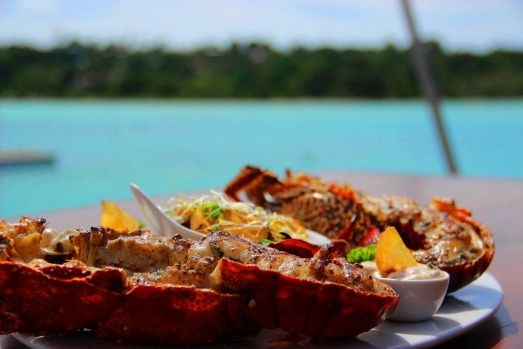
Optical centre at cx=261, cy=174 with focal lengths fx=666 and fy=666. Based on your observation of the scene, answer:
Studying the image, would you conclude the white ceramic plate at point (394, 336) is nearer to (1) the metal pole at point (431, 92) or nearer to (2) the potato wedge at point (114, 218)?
(2) the potato wedge at point (114, 218)

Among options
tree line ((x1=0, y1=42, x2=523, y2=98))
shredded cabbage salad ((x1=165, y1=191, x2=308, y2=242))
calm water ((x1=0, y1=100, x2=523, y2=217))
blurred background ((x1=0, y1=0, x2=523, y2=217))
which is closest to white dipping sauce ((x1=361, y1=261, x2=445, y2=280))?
shredded cabbage salad ((x1=165, y1=191, x2=308, y2=242))

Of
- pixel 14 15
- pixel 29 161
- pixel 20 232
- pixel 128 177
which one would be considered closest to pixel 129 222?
pixel 20 232

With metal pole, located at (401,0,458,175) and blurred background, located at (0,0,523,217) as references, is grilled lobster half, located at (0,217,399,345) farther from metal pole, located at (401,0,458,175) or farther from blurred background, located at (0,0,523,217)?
blurred background, located at (0,0,523,217)

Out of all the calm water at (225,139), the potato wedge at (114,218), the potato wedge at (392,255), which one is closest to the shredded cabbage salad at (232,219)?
the potato wedge at (114,218)

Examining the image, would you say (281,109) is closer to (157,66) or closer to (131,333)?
(157,66)

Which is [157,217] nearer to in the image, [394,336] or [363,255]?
[363,255]
